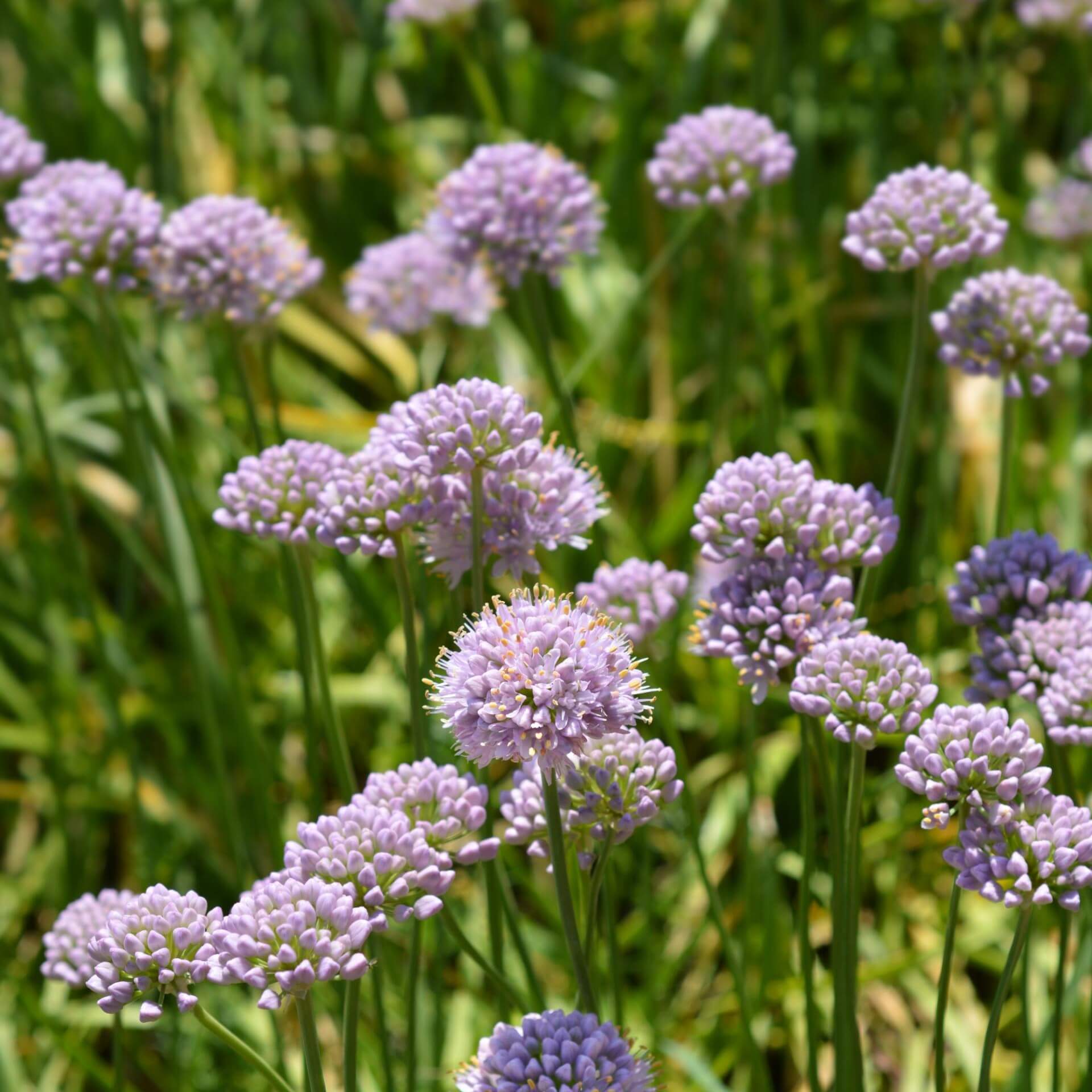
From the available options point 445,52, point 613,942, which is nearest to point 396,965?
point 613,942

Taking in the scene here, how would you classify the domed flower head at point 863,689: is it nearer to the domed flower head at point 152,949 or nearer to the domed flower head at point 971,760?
the domed flower head at point 971,760

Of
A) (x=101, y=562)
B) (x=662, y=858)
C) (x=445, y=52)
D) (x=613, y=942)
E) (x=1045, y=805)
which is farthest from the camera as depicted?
(x=445, y=52)

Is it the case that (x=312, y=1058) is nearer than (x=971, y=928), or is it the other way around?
(x=312, y=1058)

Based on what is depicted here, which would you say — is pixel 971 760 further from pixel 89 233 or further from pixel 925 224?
pixel 89 233

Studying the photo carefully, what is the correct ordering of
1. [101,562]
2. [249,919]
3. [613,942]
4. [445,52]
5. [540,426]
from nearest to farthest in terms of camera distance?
[249,919], [540,426], [613,942], [101,562], [445,52]

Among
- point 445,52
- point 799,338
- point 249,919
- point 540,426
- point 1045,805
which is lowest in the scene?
point 249,919

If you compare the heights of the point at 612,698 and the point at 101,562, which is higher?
the point at 101,562

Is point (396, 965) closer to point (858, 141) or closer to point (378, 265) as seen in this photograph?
point (378, 265)
